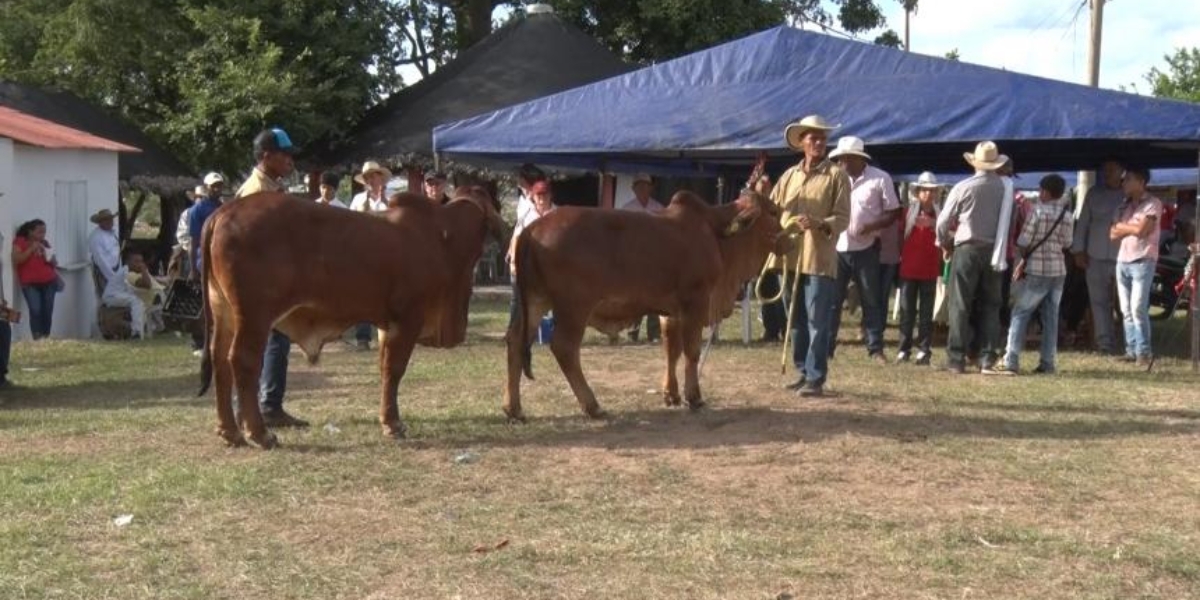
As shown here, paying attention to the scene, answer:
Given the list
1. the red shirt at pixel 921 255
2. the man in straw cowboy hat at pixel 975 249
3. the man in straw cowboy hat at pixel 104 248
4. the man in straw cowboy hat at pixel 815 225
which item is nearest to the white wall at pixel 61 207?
the man in straw cowboy hat at pixel 104 248

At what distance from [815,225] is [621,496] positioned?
3.38m

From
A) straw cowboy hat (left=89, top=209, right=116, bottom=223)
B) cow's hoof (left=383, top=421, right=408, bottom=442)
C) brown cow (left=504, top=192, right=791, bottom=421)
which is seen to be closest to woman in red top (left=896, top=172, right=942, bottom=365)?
brown cow (left=504, top=192, right=791, bottom=421)

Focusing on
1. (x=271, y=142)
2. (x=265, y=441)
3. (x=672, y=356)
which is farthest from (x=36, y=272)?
(x=672, y=356)

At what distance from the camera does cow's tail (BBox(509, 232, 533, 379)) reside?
847cm

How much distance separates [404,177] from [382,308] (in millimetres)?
16838

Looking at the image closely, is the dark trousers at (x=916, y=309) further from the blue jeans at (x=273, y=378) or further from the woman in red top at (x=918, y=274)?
the blue jeans at (x=273, y=378)

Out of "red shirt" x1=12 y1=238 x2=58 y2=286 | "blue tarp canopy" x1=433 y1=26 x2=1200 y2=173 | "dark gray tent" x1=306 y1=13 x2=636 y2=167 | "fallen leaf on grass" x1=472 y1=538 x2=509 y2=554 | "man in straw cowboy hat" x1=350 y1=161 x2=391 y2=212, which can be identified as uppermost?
"dark gray tent" x1=306 y1=13 x2=636 y2=167

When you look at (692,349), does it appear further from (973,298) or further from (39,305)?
(39,305)

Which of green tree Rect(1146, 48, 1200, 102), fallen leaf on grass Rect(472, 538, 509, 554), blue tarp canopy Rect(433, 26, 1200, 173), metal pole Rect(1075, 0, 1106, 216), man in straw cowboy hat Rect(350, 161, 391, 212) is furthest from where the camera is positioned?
green tree Rect(1146, 48, 1200, 102)

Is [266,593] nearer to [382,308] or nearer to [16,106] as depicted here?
[382,308]

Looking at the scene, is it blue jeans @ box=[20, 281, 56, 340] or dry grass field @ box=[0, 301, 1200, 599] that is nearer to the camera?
dry grass field @ box=[0, 301, 1200, 599]

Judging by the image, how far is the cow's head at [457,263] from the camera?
8164mm

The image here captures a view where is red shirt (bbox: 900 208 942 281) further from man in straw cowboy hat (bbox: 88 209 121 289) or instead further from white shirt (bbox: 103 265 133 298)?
man in straw cowboy hat (bbox: 88 209 121 289)

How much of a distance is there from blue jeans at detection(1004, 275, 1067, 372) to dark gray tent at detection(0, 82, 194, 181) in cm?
1457
